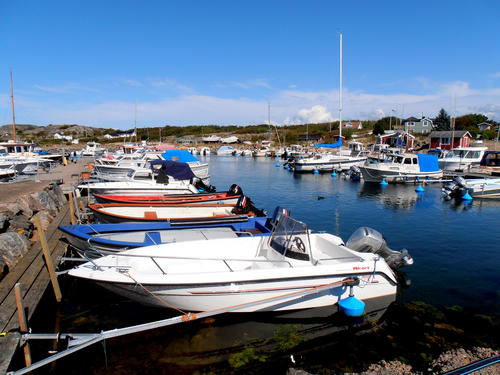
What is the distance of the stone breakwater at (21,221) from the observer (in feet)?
27.9

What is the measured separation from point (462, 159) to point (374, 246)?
35052mm

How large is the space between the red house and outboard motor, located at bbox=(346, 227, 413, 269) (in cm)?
4988

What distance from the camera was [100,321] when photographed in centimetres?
766

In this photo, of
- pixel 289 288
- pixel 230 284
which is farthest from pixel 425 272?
pixel 230 284

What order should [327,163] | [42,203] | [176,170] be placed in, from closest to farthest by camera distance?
[42,203]
[176,170]
[327,163]

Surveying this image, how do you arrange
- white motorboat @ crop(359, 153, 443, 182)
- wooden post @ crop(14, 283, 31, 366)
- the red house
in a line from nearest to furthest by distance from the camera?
wooden post @ crop(14, 283, 31, 366) → white motorboat @ crop(359, 153, 443, 182) → the red house

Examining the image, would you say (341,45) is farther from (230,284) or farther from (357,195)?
(230,284)

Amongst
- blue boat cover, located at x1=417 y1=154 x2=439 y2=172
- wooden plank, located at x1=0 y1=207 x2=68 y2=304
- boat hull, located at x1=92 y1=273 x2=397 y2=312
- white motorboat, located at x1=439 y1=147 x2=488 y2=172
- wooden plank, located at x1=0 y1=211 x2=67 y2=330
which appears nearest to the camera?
wooden plank, located at x1=0 y1=211 x2=67 y2=330

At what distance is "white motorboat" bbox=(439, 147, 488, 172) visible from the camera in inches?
1423

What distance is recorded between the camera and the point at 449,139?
52.0 meters

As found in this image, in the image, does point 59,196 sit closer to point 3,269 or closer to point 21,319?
point 3,269

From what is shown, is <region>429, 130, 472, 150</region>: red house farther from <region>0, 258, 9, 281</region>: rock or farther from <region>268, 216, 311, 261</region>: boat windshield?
<region>0, 258, 9, 281</region>: rock

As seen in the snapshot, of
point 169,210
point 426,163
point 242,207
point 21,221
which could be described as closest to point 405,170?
point 426,163

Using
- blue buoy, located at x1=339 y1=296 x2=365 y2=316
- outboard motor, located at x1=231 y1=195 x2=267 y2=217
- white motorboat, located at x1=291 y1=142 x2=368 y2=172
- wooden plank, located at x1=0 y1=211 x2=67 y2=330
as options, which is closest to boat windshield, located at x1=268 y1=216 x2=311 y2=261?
blue buoy, located at x1=339 y1=296 x2=365 y2=316
